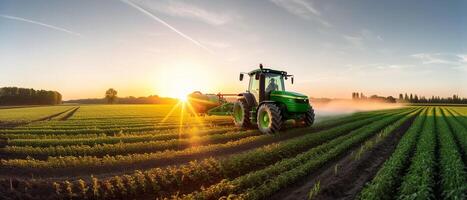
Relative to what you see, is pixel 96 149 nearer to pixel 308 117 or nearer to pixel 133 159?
pixel 133 159

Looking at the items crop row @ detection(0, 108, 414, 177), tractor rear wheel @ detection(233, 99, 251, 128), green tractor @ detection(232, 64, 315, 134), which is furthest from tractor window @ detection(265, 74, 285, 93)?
crop row @ detection(0, 108, 414, 177)

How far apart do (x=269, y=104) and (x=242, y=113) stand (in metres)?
2.89

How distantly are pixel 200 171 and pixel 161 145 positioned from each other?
6115 millimetres

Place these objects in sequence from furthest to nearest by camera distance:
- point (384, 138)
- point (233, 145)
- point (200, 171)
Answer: point (384, 138)
point (233, 145)
point (200, 171)

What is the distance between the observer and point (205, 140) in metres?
17.6

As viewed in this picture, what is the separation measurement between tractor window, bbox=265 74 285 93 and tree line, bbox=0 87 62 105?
93.3 m

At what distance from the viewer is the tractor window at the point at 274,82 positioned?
19.6 meters

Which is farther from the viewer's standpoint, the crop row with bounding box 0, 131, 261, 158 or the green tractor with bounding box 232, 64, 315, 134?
the green tractor with bounding box 232, 64, 315, 134

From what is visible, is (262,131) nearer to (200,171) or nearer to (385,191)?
(200,171)

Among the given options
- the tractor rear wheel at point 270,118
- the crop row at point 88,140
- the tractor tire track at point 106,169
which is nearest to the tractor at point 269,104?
the tractor rear wheel at point 270,118

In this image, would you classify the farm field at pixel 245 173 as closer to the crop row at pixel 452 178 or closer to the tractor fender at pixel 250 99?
the crop row at pixel 452 178

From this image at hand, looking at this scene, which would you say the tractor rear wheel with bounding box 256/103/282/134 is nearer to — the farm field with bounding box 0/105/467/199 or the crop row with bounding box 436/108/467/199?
the farm field with bounding box 0/105/467/199

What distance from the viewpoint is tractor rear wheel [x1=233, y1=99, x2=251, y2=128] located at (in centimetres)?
2055

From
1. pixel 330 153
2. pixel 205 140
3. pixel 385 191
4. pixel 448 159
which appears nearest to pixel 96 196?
pixel 385 191
